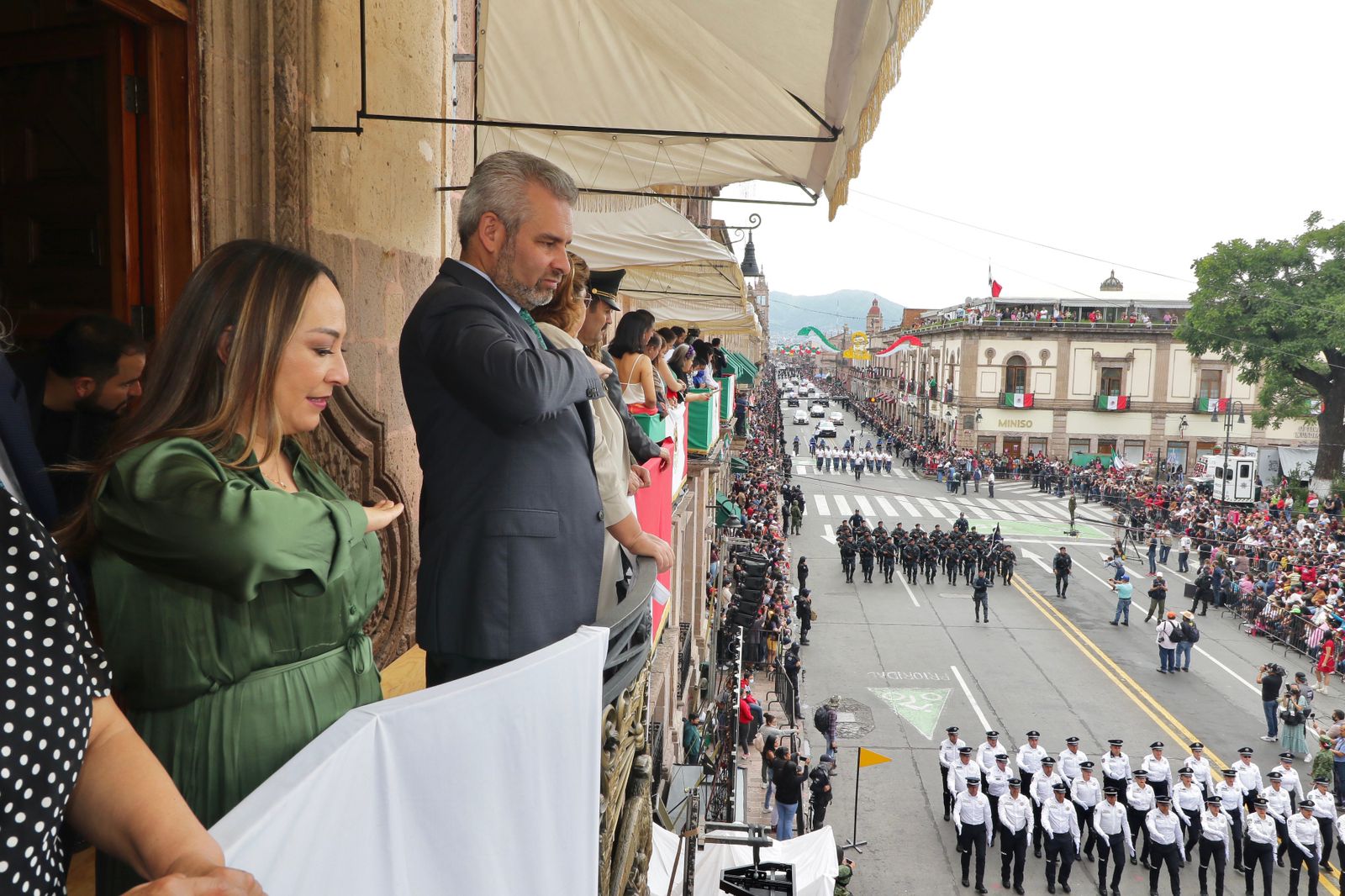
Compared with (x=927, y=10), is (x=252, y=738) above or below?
below

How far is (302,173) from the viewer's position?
3.62m

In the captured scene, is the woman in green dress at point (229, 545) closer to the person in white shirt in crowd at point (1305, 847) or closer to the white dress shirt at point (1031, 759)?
the white dress shirt at point (1031, 759)

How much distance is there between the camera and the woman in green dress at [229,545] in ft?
5.57

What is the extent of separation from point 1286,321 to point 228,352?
168 feet

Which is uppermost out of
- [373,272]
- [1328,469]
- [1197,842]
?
[373,272]

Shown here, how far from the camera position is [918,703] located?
19.5 meters

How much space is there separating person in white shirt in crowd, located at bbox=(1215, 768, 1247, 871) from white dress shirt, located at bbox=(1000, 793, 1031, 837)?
2802 millimetres

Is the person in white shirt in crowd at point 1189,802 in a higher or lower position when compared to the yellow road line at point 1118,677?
higher

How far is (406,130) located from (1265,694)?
19256mm

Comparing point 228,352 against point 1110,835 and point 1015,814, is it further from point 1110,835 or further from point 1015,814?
point 1110,835

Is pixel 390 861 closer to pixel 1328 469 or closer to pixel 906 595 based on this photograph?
pixel 906 595

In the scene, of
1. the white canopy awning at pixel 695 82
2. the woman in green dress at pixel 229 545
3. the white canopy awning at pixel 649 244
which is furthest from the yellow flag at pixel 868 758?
the woman in green dress at pixel 229 545

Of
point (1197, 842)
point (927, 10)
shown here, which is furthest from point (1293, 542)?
point (927, 10)

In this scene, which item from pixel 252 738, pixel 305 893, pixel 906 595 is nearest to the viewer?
pixel 305 893
